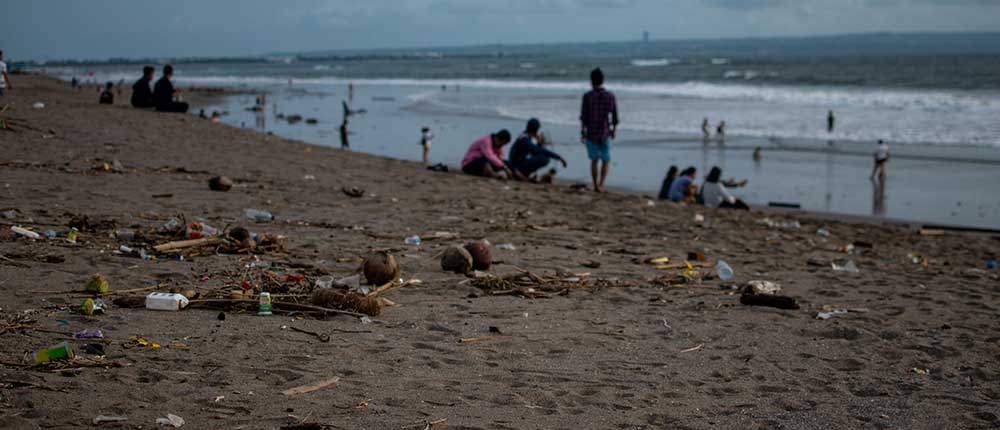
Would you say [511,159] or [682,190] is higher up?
[511,159]

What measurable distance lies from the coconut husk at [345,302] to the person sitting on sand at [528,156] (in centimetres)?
774

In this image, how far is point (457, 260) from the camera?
6.85m

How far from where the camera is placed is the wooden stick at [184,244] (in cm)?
654

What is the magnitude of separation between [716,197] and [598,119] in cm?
198

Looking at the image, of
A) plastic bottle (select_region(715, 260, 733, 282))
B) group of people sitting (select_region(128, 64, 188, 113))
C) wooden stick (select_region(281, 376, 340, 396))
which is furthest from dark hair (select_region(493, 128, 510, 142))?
wooden stick (select_region(281, 376, 340, 396))

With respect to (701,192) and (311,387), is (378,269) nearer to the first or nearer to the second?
(311,387)

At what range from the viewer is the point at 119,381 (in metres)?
3.94

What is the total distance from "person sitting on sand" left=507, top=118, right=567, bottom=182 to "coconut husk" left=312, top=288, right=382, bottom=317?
7741mm

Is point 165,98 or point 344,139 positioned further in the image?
point 344,139

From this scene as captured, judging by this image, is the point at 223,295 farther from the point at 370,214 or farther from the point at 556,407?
the point at 370,214

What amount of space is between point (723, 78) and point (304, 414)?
64.7 metres

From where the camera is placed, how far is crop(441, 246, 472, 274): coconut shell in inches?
269

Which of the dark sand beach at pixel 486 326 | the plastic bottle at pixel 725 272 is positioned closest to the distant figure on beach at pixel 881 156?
the dark sand beach at pixel 486 326

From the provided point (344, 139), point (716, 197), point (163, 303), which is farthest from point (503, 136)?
point (344, 139)
